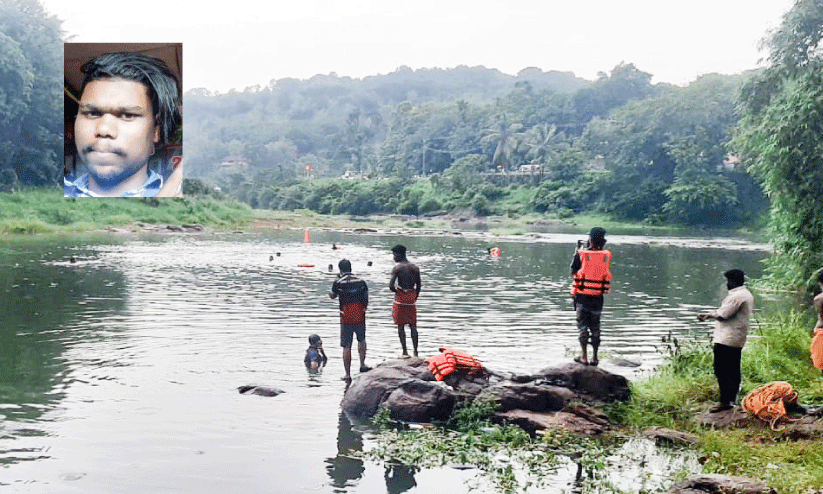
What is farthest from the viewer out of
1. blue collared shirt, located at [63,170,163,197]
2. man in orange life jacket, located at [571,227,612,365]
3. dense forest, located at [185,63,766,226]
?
dense forest, located at [185,63,766,226]

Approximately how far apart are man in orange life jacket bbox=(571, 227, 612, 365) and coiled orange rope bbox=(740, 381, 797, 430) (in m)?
2.21

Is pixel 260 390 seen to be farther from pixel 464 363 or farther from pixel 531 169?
pixel 531 169

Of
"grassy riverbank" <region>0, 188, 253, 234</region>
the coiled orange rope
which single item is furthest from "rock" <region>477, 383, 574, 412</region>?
"grassy riverbank" <region>0, 188, 253, 234</region>

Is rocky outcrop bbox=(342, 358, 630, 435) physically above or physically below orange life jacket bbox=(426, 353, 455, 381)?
below

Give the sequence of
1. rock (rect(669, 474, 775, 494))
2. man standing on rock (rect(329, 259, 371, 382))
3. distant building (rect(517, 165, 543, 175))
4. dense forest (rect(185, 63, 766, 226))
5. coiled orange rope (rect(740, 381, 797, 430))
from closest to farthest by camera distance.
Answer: rock (rect(669, 474, 775, 494))
coiled orange rope (rect(740, 381, 797, 430))
man standing on rock (rect(329, 259, 371, 382))
dense forest (rect(185, 63, 766, 226))
distant building (rect(517, 165, 543, 175))

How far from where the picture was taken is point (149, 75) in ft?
81.9

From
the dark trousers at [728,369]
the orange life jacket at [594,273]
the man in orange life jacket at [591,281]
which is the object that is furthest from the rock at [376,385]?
the dark trousers at [728,369]

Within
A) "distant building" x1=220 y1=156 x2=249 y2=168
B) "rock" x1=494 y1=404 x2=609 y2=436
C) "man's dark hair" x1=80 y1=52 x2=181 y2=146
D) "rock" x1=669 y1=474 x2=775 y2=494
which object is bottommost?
"rock" x1=494 y1=404 x2=609 y2=436

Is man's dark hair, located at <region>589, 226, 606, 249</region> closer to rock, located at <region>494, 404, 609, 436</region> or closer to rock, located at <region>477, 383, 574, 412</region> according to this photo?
rock, located at <region>477, 383, 574, 412</region>

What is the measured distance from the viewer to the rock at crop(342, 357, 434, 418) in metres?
12.1

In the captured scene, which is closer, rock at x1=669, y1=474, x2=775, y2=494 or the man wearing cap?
rock at x1=669, y1=474, x2=775, y2=494

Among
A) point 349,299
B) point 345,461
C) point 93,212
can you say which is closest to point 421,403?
point 345,461

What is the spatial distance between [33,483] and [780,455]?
25.4 feet

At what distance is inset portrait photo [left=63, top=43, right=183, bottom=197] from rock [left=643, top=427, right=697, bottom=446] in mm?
16219
